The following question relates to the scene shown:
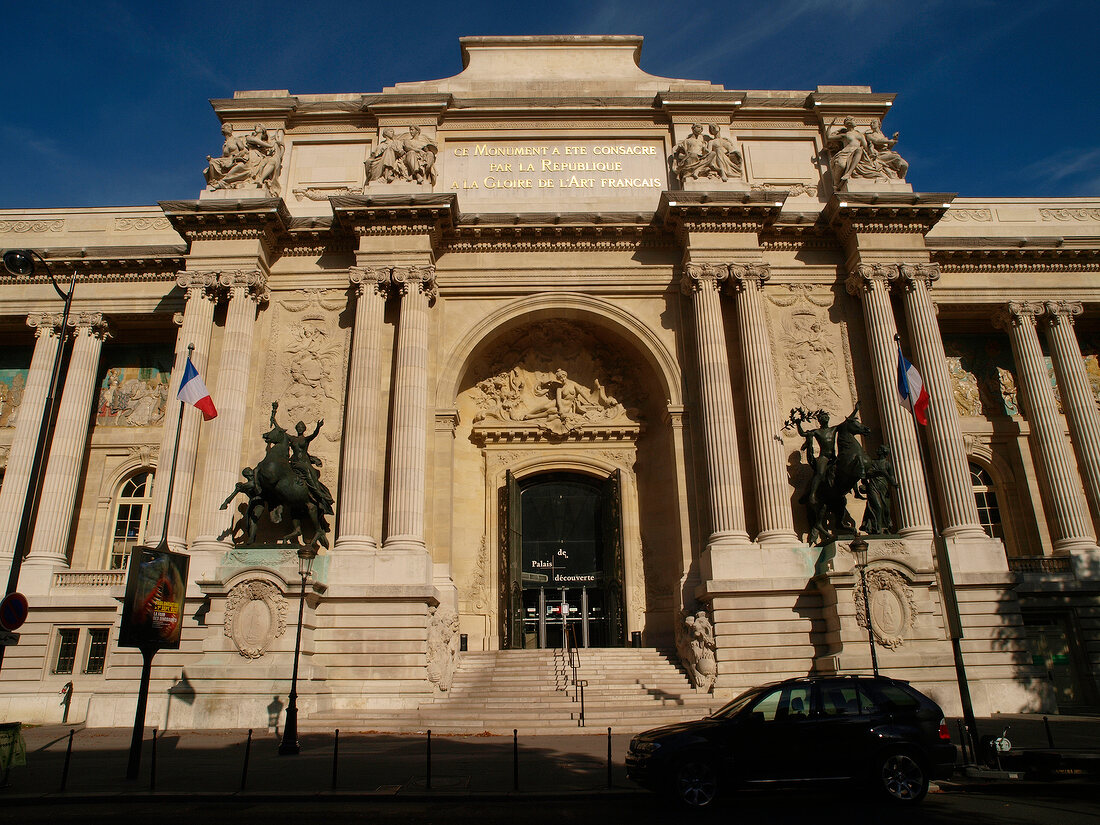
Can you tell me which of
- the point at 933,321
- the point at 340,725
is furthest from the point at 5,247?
the point at 933,321

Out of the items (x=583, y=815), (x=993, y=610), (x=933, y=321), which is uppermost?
(x=933, y=321)

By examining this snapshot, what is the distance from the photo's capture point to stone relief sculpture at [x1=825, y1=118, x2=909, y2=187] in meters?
25.0

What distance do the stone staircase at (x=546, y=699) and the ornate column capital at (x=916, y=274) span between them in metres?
13.8

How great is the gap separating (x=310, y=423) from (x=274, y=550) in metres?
5.10

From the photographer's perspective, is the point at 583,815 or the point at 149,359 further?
the point at 149,359

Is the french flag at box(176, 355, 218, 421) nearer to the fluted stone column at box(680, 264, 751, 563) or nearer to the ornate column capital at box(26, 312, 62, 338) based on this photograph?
the ornate column capital at box(26, 312, 62, 338)

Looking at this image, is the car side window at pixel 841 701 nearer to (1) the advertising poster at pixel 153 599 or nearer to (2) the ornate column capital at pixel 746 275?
(1) the advertising poster at pixel 153 599

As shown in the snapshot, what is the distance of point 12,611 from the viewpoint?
10.8 m

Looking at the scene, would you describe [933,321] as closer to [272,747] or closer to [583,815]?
[583,815]

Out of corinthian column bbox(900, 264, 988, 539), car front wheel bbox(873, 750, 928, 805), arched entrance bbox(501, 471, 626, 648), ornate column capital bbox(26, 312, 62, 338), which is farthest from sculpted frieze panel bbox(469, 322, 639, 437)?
car front wheel bbox(873, 750, 928, 805)

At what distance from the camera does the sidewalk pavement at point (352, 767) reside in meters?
10.1

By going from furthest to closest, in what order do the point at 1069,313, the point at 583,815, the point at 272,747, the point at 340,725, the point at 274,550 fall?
the point at 1069,313, the point at 274,550, the point at 340,725, the point at 272,747, the point at 583,815

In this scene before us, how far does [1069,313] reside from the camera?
25.9 metres

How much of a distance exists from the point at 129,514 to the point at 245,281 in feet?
30.8
